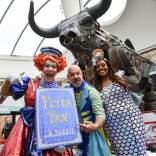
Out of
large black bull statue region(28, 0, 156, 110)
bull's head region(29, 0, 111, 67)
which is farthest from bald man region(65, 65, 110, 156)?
bull's head region(29, 0, 111, 67)

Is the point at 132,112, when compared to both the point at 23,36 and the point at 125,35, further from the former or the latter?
the point at 23,36

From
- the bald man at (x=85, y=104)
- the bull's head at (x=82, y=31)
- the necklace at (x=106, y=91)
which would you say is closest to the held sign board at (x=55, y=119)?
the bald man at (x=85, y=104)

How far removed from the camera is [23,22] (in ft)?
28.6

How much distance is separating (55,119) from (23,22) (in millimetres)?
8717

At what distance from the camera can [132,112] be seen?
1685 millimetres

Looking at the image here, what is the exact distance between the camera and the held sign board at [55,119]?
1.24 metres

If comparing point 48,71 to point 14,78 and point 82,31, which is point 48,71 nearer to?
point 14,78

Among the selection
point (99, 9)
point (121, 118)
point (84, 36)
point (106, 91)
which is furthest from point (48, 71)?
point (99, 9)

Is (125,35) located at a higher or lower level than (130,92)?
higher

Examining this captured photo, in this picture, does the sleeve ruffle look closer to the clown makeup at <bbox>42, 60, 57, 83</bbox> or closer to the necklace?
the clown makeup at <bbox>42, 60, 57, 83</bbox>

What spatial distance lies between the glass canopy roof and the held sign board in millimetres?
7341

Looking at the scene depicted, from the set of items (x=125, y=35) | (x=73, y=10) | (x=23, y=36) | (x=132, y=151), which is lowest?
(x=132, y=151)

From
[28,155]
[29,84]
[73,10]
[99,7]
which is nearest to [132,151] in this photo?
[28,155]

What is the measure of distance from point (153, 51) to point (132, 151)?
5308 millimetres
